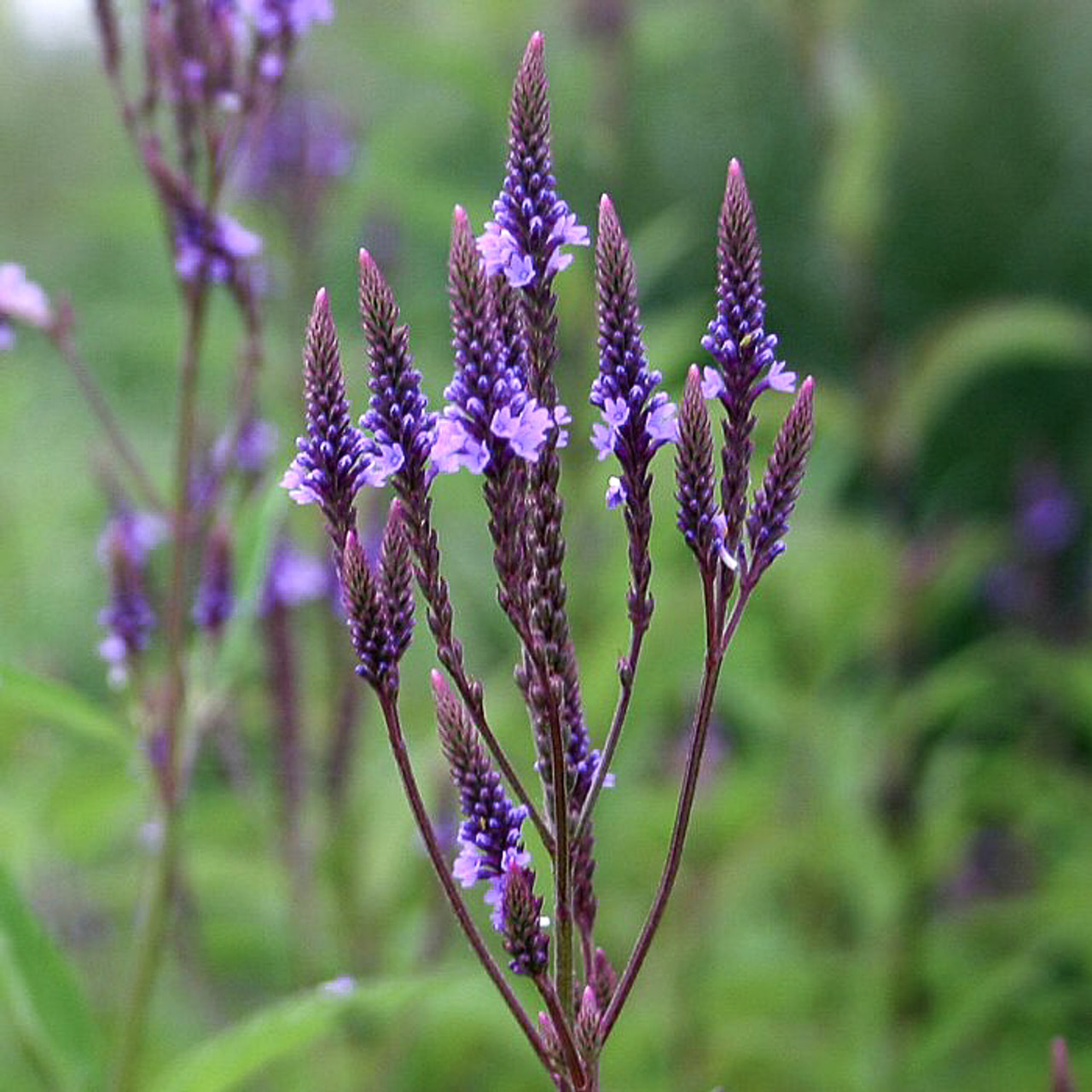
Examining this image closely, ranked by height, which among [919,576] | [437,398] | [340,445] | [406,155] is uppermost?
[406,155]

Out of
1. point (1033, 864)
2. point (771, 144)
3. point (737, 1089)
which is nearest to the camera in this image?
point (737, 1089)

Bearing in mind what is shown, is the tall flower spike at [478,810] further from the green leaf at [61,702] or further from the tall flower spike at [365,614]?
the green leaf at [61,702]

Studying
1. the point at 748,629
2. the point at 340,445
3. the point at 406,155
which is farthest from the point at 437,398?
the point at 340,445

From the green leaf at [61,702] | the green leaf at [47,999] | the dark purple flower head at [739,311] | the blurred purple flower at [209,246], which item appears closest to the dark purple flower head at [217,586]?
the green leaf at [61,702]

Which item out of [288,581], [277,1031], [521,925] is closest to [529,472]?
[521,925]

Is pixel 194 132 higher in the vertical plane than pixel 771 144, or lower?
lower

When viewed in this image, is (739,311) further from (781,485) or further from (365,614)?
(365,614)

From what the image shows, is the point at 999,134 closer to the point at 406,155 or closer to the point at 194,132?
the point at 406,155
